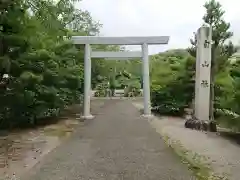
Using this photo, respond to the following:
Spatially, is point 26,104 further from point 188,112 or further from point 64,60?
point 188,112

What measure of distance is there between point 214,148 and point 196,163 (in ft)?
6.20

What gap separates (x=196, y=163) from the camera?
6.49m

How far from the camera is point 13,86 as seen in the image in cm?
1107

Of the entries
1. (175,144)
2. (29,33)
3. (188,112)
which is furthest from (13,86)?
(188,112)

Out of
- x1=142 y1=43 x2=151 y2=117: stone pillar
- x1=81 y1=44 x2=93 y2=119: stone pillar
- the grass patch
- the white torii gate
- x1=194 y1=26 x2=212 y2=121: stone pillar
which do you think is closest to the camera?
the grass patch

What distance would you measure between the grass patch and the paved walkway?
15cm

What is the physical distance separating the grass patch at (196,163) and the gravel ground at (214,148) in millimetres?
101

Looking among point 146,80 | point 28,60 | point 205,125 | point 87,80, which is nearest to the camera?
point 28,60

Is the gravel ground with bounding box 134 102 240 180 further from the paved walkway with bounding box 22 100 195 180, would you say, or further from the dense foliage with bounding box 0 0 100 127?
the dense foliage with bounding box 0 0 100 127

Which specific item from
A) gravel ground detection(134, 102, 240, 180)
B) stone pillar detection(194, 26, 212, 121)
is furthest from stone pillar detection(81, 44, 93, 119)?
stone pillar detection(194, 26, 212, 121)

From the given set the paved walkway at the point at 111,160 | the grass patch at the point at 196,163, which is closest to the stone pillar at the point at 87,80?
the paved walkway at the point at 111,160

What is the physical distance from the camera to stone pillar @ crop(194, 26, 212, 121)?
1182 centimetres

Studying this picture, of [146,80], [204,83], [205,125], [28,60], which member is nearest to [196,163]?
[205,125]

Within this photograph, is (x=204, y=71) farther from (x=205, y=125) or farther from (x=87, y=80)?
(x=87, y=80)
